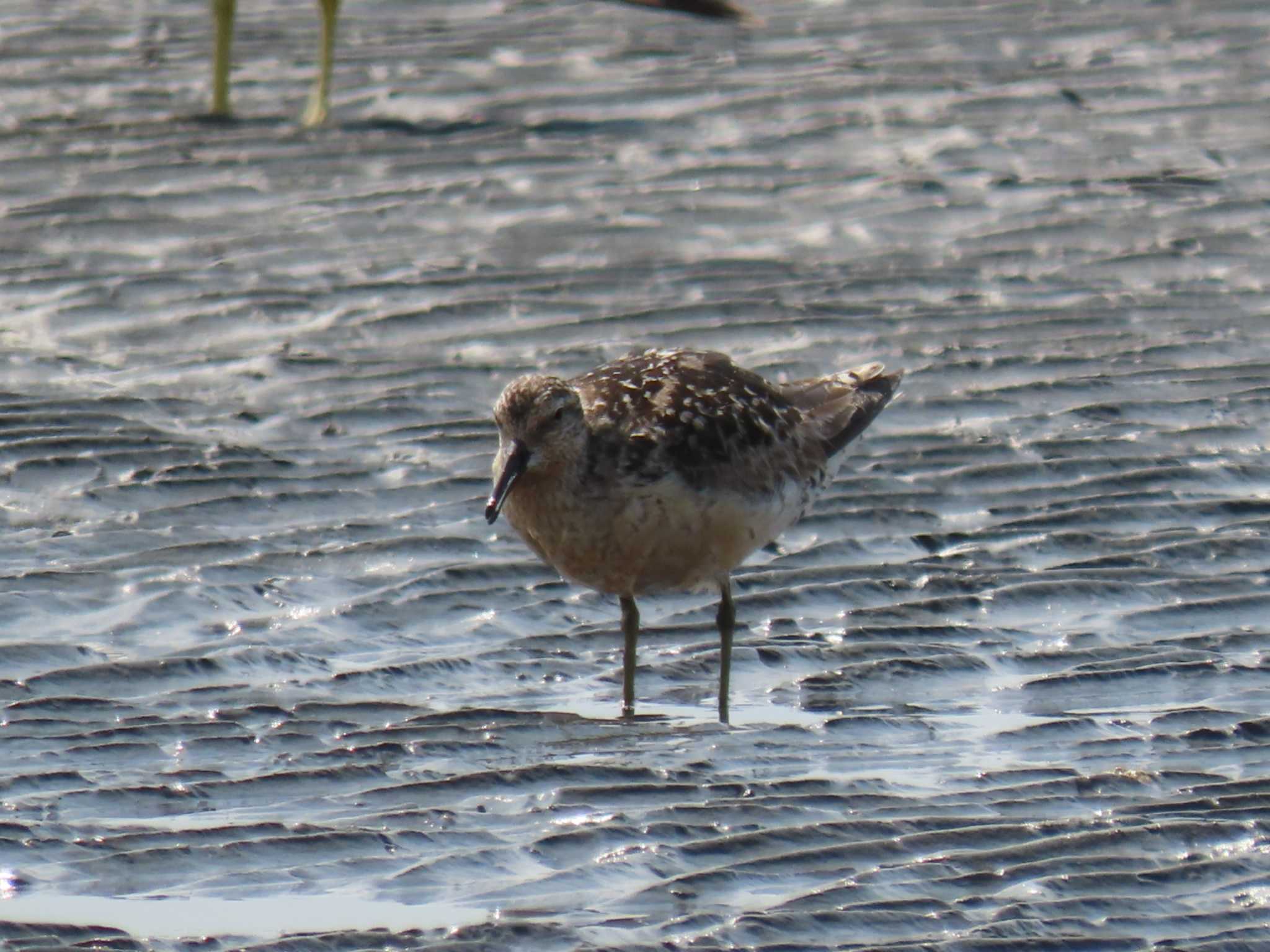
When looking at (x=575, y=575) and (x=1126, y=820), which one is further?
(x=575, y=575)

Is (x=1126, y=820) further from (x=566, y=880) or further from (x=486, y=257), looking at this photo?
(x=486, y=257)

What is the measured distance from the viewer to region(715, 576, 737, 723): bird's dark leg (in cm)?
655

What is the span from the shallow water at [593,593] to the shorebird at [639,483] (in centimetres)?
32

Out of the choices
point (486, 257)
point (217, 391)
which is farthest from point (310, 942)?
point (486, 257)

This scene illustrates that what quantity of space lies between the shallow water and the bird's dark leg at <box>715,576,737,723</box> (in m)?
0.07

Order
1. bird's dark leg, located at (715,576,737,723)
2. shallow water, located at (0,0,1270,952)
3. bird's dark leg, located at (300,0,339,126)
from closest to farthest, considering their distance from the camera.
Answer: shallow water, located at (0,0,1270,952) < bird's dark leg, located at (715,576,737,723) < bird's dark leg, located at (300,0,339,126)

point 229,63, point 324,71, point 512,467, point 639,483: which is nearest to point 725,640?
point 639,483

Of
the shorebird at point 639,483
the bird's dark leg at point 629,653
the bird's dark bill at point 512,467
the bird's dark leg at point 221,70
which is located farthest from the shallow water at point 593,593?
the bird's dark bill at point 512,467

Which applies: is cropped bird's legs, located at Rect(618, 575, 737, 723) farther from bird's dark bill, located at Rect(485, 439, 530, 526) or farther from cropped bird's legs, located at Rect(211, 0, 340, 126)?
cropped bird's legs, located at Rect(211, 0, 340, 126)

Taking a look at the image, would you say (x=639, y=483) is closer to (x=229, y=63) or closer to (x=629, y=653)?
(x=629, y=653)

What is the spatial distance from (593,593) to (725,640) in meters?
0.90

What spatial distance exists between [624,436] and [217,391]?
2.71 m

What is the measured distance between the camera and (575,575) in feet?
22.3

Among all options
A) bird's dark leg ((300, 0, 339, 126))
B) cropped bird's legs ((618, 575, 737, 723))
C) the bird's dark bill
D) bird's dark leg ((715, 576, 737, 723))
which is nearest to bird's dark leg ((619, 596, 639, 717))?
cropped bird's legs ((618, 575, 737, 723))
